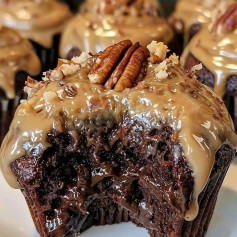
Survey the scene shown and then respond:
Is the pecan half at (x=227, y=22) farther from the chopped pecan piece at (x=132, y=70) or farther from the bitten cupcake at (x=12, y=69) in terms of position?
the bitten cupcake at (x=12, y=69)

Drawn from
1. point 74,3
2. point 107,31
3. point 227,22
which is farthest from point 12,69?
point 74,3

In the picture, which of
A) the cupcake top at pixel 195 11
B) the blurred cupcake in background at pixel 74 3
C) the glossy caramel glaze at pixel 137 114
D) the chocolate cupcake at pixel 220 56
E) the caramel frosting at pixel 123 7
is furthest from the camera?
the blurred cupcake in background at pixel 74 3

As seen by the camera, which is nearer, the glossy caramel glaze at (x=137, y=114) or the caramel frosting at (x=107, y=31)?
the glossy caramel glaze at (x=137, y=114)

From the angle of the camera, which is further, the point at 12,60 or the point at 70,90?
the point at 12,60

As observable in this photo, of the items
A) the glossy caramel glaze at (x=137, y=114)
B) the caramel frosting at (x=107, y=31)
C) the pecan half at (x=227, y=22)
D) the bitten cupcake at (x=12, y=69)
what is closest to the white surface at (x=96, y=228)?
the glossy caramel glaze at (x=137, y=114)

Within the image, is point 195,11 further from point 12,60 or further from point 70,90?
point 70,90

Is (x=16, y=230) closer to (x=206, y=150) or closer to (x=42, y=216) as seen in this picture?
(x=42, y=216)

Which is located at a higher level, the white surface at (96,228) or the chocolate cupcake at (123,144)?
the chocolate cupcake at (123,144)

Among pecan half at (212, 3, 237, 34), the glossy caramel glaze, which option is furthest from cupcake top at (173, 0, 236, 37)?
the glossy caramel glaze
